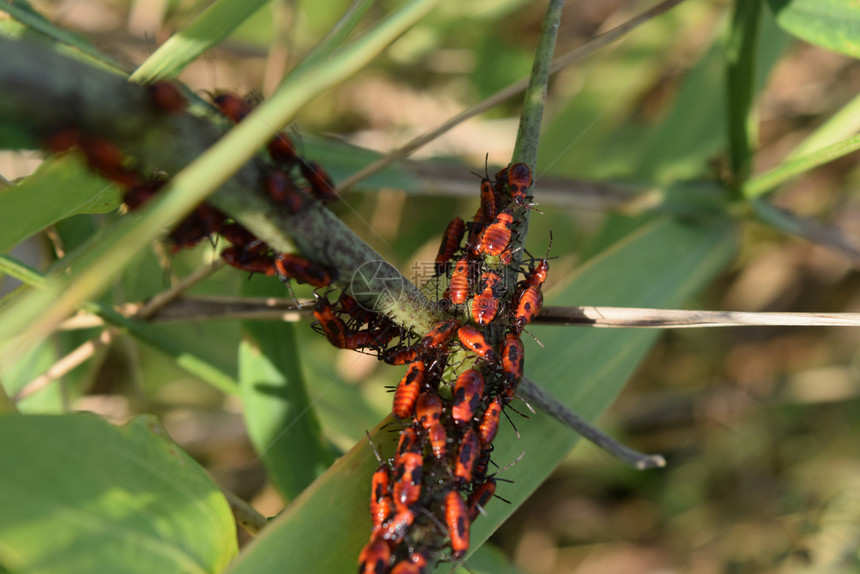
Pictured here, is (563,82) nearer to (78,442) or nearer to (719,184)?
(719,184)

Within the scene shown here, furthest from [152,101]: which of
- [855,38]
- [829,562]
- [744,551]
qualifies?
[744,551]

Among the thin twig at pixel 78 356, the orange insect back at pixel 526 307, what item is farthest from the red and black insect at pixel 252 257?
the thin twig at pixel 78 356

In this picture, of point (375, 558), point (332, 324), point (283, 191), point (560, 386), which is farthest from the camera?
point (560, 386)

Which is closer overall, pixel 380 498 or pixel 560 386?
pixel 380 498

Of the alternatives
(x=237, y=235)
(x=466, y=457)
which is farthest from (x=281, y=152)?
(x=466, y=457)

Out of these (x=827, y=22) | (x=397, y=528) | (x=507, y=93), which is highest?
(x=827, y=22)

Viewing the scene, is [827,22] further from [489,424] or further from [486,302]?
[489,424]

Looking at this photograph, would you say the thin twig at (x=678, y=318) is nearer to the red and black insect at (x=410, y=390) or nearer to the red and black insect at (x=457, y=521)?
the red and black insect at (x=410, y=390)
